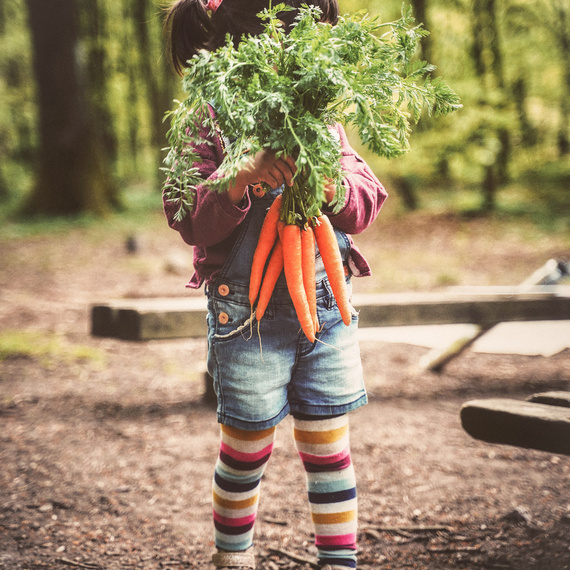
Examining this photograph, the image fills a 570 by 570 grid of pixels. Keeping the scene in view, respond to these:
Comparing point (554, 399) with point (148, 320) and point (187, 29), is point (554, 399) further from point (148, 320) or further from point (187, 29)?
point (148, 320)

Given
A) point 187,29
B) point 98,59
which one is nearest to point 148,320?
point 187,29

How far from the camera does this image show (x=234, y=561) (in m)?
1.86

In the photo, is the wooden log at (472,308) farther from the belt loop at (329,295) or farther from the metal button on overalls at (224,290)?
the metal button on overalls at (224,290)

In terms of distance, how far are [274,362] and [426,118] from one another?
8.60 metres

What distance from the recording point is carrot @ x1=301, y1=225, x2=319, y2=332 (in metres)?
1.75

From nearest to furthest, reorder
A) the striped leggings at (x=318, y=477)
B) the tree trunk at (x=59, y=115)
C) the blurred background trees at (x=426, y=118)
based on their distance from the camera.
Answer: the striped leggings at (x=318, y=477) < the blurred background trees at (x=426, y=118) < the tree trunk at (x=59, y=115)

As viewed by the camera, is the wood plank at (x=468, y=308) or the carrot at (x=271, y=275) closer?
the carrot at (x=271, y=275)

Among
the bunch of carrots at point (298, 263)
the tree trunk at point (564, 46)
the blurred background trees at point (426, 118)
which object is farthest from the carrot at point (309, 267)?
the tree trunk at point (564, 46)

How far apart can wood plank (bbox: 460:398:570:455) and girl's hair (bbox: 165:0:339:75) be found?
4.34ft

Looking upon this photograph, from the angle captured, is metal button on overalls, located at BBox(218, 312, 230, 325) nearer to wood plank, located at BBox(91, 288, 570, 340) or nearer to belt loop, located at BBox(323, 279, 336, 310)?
belt loop, located at BBox(323, 279, 336, 310)

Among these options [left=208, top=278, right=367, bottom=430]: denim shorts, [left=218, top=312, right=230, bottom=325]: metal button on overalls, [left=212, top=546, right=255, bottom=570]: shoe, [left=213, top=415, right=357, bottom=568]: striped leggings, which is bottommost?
[left=212, top=546, right=255, bottom=570]: shoe

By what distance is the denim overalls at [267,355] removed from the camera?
1.71 meters

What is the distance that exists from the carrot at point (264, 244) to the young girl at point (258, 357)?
46 mm

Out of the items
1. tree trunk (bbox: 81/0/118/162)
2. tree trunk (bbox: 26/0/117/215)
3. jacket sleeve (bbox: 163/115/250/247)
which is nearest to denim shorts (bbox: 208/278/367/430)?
jacket sleeve (bbox: 163/115/250/247)
